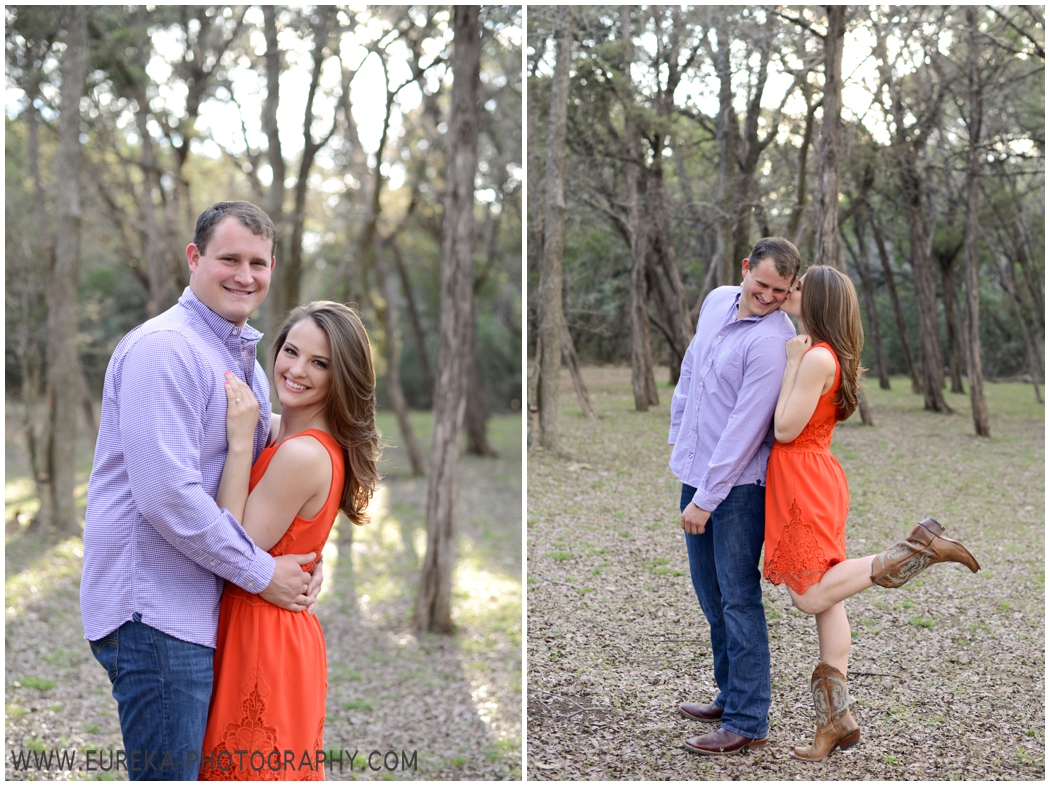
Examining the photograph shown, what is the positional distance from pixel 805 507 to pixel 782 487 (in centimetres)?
9

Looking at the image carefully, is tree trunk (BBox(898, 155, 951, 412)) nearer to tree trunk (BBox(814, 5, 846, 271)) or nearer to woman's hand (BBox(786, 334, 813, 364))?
tree trunk (BBox(814, 5, 846, 271))

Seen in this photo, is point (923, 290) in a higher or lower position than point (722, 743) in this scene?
higher

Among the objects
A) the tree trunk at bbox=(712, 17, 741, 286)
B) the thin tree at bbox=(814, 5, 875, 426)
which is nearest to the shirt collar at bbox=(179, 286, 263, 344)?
the tree trunk at bbox=(712, 17, 741, 286)

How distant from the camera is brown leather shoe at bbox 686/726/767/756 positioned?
262 centimetres

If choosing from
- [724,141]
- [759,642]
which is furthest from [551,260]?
[759,642]

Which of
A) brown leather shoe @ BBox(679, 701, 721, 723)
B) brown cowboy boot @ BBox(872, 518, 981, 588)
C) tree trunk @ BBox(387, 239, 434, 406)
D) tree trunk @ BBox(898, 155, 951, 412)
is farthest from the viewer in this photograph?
tree trunk @ BBox(387, 239, 434, 406)

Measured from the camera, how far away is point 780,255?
98.3 inches

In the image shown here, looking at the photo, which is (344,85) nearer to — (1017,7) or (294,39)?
(294,39)

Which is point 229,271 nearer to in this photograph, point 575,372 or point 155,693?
point 155,693

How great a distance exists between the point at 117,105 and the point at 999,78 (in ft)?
28.3

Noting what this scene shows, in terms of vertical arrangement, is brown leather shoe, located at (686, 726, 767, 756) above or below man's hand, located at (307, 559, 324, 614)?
below

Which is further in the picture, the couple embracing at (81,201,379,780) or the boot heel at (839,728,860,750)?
the boot heel at (839,728,860,750)

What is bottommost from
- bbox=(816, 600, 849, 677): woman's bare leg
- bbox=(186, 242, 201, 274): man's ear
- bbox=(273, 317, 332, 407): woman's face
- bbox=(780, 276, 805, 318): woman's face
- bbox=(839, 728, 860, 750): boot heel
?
bbox=(839, 728, 860, 750): boot heel

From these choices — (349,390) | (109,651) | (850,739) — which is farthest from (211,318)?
(850,739)
